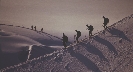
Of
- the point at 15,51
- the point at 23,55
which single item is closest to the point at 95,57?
the point at 23,55

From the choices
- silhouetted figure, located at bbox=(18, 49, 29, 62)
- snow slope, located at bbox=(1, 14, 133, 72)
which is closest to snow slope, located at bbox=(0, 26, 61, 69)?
silhouetted figure, located at bbox=(18, 49, 29, 62)

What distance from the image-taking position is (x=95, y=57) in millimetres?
18188

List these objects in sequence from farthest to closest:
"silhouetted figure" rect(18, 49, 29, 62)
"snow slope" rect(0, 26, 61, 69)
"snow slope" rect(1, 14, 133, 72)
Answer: "silhouetted figure" rect(18, 49, 29, 62)
"snow slope" rect(0, 26, 61, 69)
"snow slope" rect(1, 14, 133, 72)

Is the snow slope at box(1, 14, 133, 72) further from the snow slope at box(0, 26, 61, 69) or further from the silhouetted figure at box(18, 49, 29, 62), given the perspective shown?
the snow slope at box(0, 26, 61, 69)

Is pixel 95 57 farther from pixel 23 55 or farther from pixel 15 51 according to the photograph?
pixel 15 51

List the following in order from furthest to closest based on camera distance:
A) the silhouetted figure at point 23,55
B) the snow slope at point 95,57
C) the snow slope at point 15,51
Result: the silhouetted figure at point 23,55
the snow slope at point 15,51
the snow slope at point 95,57

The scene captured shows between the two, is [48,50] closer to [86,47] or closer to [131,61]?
[86,47]

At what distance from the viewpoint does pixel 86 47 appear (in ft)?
66.8

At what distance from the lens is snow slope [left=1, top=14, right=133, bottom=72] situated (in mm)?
16578

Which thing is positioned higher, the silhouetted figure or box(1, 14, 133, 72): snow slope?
box(1, 14, 133, 72): snow slope

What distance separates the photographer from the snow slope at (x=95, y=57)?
1658 centimetres

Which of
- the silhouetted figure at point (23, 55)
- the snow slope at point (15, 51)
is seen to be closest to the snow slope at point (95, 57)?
the silhouetted figure at point (23, 55)

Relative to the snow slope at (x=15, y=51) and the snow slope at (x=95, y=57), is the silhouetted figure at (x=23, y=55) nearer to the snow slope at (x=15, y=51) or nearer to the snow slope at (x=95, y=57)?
the snow slope at (x=15, y=51)

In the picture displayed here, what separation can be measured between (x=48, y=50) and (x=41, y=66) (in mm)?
12212
